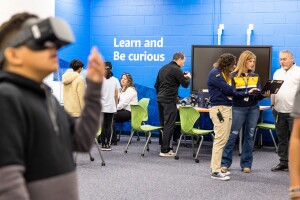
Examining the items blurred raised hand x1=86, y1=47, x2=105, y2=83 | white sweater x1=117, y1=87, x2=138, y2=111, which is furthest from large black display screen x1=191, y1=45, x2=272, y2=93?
blurred raised hand x1=86, y1=47, x2=105, y2=83

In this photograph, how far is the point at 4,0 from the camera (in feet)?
18.9

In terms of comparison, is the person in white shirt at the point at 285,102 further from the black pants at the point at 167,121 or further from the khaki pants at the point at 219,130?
the black pants at the point at 167,121

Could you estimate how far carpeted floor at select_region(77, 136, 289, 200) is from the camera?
13.9 ft

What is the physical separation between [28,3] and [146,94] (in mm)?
2904

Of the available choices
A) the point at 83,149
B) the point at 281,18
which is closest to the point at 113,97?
the point at 281,18

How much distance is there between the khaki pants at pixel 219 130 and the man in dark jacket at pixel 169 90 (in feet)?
4.83

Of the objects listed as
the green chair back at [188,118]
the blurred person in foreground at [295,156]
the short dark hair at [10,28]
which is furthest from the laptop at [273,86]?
the short dark hair at [10,28]

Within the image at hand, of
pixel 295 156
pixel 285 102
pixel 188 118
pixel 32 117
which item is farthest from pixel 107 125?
pixel 32 117

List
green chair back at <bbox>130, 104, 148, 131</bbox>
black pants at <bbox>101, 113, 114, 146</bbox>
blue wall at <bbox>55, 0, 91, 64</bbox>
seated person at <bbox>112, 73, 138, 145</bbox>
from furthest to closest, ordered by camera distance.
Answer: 1. blue wall at <bbox>55, 0, 91, 64</bbox>
2. seated person at <bbox>112, 73, 138, 145</bbox>
3. black pants at <bbox>101, 113, 114, 146</bbox>
4. green chair back at <bbox>130, 104, 148, 131</bbox>

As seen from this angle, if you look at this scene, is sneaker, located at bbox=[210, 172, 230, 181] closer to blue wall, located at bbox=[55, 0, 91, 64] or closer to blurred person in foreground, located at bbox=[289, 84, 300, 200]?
blurred person in foreground, located at bbox=[289, 84, 300, 200]

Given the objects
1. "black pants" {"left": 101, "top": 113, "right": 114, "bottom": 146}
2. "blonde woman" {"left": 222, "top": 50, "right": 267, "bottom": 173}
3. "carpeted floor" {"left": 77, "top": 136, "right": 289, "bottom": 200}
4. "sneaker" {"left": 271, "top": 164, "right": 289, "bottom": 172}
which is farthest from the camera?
"black pants" {"left": 101, "top": 113, "right": 114, "bottom": 146}

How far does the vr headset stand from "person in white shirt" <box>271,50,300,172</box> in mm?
4266

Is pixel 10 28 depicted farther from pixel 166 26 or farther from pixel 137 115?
pixel 166 26

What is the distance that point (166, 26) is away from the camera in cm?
810
